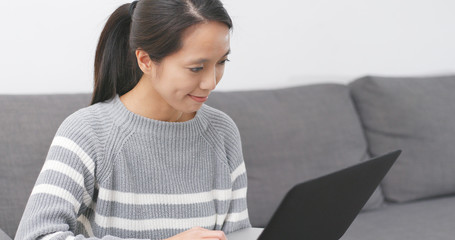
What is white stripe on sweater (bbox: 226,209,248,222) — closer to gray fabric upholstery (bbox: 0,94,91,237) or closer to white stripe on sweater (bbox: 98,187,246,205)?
white stripe on sweater (bbox: 98,187,246,205)

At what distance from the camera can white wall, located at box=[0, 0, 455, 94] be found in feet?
5.43

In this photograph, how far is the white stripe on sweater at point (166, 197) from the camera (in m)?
1.22

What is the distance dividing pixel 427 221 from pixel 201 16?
106 cm

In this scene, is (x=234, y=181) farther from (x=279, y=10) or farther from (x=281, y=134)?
(x=279, y=10)

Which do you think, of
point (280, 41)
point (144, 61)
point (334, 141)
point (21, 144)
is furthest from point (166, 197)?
point (280, 41)

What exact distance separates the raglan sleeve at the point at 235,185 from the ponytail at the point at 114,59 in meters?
0.27

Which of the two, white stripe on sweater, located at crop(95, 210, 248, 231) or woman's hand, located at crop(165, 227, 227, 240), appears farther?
white stripe on sweater, located at crop(95, 210, 248, 231)

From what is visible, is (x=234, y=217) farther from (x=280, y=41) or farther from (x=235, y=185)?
(x=280, y=41)

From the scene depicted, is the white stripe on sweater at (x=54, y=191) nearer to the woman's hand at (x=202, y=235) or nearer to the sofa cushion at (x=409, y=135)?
the woman's hand at (x=202, y=235)

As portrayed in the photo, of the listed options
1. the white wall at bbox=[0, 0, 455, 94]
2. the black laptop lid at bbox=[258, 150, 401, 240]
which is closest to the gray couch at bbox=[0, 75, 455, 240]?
the white wall at bbox=[0, 0, 455, 94]

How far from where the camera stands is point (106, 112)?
4.12ft

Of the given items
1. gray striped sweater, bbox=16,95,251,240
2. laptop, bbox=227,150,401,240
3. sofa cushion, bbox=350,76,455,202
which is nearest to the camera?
laptop, bbox=227,150,401,240

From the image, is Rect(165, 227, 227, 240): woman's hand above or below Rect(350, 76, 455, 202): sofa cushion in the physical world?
above

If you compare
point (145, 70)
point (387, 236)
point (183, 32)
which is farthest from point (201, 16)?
point (387, 236)
